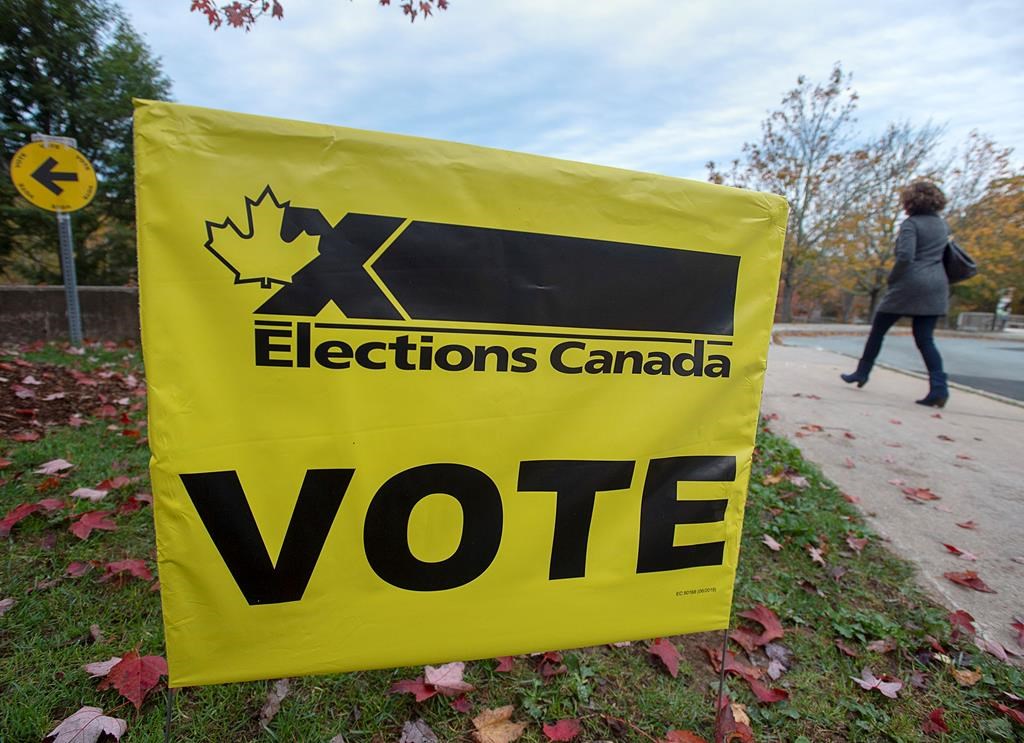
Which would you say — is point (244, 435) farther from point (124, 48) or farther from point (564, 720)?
point (124, 48)

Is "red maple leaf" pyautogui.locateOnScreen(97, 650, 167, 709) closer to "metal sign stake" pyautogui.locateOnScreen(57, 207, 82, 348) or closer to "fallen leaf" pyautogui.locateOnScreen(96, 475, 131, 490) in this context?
"fallen leaf" pyautogui.locateOnScreen(96, 475, 131, 490)

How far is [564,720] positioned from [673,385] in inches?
41.7

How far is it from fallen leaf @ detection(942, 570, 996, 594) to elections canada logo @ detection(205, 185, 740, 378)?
5.94 feet

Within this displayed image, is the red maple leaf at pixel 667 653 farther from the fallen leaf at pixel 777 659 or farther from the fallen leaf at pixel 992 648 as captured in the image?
the fallen leaf at pixel 992 648

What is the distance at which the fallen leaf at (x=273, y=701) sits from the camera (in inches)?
61.3

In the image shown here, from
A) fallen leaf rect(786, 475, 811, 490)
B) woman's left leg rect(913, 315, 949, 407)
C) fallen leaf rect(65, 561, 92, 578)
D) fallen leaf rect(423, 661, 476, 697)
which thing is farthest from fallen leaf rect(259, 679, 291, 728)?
woman's left leg rect(913, 315, 949, 407)

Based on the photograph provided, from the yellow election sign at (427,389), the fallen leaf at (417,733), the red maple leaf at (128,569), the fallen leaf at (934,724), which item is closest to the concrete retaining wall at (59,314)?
the red maple leaf at (128,569)

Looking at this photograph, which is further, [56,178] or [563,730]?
[56,178]

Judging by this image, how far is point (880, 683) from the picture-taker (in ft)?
5.99

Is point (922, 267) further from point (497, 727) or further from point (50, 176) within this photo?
point (50, 176)

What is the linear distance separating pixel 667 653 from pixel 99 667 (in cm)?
184

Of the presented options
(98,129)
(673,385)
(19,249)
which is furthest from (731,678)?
(98,129)

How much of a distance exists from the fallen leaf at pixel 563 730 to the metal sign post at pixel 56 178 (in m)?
6.51

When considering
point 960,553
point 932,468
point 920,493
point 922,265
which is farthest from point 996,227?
point 960,553
